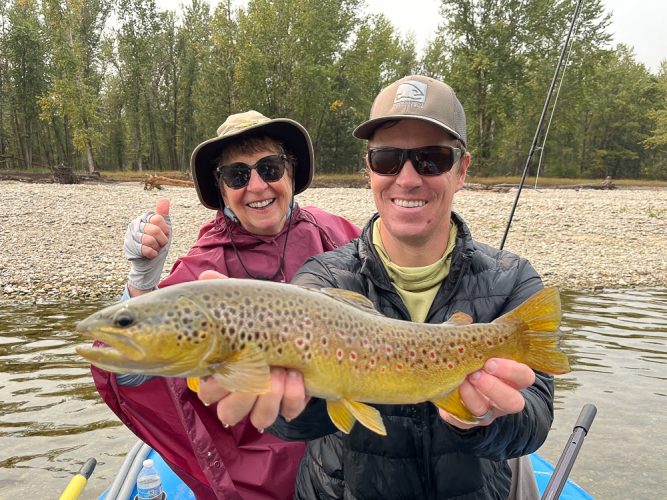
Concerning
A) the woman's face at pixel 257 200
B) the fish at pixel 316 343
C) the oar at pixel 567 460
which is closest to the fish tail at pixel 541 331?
the fish at pixel 316 343

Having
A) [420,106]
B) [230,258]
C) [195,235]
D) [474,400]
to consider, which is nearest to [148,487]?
[230,258]

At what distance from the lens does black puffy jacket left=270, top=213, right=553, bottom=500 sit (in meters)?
2.67

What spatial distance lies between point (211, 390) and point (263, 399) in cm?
23

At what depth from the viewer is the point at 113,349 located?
6.91 feet

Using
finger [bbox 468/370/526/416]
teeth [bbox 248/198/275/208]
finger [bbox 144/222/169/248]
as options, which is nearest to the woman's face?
teeth [bbox 248/198/275/208]

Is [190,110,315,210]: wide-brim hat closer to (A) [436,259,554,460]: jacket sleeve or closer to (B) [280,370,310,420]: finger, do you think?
(B) [280,370,310,420]: finger

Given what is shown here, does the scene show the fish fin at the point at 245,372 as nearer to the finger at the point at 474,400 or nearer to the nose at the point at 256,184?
the finger at the point at 474,400

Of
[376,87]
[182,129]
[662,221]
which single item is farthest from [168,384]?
[182,129]

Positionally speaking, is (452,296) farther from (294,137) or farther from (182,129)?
(182,129)

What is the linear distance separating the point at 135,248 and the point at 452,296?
187 centimetres

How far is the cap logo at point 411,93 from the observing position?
2943mm

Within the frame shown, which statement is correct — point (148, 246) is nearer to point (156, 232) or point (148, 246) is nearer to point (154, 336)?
point (156, 232)

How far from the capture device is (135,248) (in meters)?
3.22

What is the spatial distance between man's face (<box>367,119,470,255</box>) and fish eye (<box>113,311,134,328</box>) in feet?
4.90
